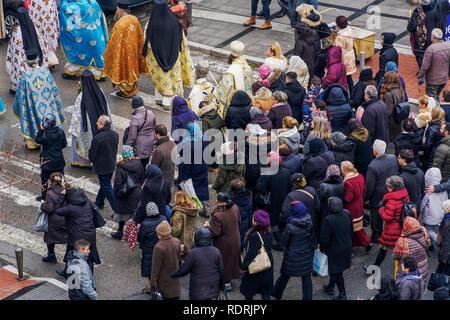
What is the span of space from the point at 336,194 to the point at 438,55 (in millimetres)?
5228

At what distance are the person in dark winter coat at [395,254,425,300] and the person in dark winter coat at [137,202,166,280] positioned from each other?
9.99ft

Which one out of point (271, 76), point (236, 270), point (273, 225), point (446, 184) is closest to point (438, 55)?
point (271, 76)

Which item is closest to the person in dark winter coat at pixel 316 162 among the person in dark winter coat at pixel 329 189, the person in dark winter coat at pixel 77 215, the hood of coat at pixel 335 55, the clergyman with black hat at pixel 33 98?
the person in dark winter coat at pixel 329 189

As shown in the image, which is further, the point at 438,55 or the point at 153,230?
the point at 438,55

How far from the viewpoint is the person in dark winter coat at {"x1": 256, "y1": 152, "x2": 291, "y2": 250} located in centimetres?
1127

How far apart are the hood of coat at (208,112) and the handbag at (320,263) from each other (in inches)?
130

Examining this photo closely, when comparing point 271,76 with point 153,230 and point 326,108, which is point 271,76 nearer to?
point 326,108

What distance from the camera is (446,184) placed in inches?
440

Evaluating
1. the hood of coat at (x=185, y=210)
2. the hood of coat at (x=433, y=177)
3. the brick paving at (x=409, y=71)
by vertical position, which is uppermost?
the hood of coat at (x=185, y=210)

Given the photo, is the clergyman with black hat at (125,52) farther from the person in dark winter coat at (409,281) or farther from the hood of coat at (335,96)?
the person in dark winter coat at (409,281)

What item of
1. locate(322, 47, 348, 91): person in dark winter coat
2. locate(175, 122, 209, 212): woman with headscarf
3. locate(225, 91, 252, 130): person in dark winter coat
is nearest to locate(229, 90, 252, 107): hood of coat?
locate(225, 91, 252, 130): person in dark winter coat

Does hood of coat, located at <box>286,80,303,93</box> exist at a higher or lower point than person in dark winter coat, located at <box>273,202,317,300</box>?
higher

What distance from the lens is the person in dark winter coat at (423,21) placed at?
1645 centimetres

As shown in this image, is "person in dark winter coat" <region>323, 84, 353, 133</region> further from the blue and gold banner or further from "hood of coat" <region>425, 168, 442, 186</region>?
the blue and gold banner
